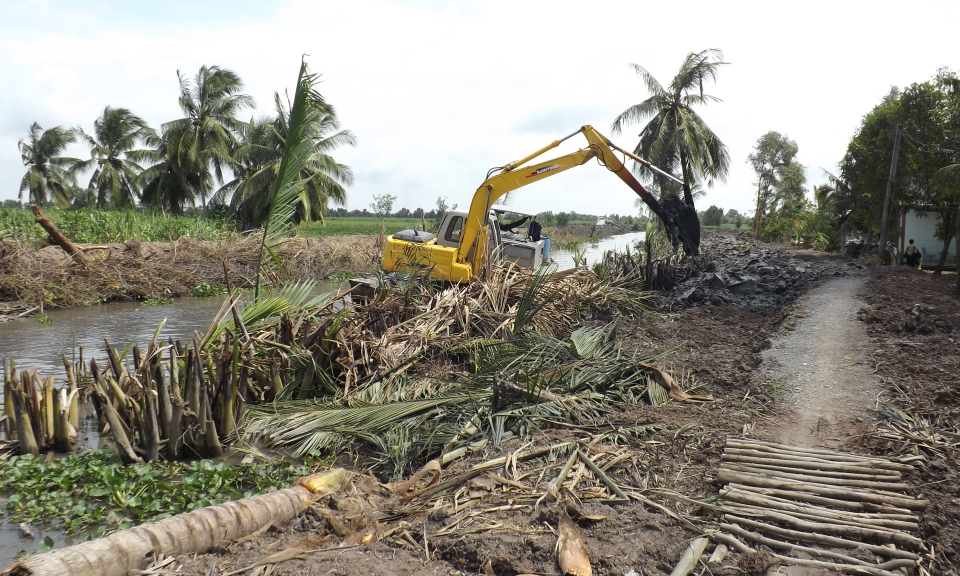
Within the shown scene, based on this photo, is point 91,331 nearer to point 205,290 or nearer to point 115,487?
point 205,290

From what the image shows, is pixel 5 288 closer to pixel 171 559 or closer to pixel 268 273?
pixel 268 273

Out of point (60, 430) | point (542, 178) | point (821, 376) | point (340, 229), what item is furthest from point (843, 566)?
point (340, 229)

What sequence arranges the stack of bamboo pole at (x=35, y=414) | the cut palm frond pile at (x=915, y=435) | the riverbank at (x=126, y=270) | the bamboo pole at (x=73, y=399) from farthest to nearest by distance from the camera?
the riverbank at (x=126, y=270)
the bamboo pole at (x=73, y=399)
the stack of bamboo pole at (x=35, y=414)
the cut palm frond pile at (x=915, y=435)

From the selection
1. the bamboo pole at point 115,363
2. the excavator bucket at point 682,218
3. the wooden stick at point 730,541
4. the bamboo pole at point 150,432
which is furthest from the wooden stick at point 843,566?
the excavator bucket at point 682,218

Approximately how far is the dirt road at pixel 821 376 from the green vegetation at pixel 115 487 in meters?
4.22

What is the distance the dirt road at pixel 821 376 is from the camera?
527 centimetres

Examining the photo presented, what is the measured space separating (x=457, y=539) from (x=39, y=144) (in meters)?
48.5

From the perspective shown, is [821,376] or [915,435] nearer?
[915,435]

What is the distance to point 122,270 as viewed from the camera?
15.7 meters

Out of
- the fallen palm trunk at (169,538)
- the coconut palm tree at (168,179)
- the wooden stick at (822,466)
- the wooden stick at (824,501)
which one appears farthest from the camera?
the coconut palm tree at (168,179)

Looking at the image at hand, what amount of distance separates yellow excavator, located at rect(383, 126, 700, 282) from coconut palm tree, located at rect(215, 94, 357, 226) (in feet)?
62.7

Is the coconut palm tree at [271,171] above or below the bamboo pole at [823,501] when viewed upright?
above

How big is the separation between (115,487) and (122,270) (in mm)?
12993

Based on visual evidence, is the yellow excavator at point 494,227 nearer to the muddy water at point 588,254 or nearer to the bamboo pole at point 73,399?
the muddy water at point 588,254
